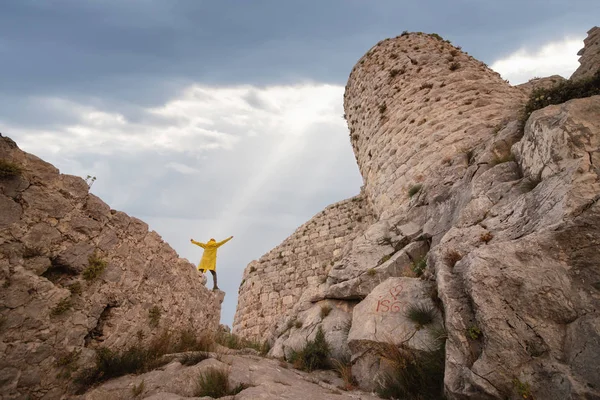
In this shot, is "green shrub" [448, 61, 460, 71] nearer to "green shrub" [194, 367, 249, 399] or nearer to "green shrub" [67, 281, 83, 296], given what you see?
"green shrub" [194, 367, 249, 399]

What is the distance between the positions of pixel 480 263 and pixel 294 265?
938 cm

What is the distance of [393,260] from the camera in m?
5.91

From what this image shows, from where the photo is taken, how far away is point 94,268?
13.9 ft

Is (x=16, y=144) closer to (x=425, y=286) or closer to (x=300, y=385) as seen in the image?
(x=300, y=385)

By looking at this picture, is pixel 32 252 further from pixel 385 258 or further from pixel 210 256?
pixel 210 256

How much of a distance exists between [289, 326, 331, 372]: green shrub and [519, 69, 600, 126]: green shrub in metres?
5.30

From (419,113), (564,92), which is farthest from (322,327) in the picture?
(419,113)

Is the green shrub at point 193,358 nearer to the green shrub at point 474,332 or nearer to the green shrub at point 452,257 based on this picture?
the green shrub at point 474,332

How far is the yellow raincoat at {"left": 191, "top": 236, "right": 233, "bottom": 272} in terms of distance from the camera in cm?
1062

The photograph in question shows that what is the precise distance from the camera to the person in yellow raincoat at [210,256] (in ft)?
34.8

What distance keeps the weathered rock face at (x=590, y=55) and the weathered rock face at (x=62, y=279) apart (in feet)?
52.3

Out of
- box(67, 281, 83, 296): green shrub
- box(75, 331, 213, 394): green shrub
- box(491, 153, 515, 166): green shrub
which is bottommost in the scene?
box(75, 331, 213, 394): green shrub

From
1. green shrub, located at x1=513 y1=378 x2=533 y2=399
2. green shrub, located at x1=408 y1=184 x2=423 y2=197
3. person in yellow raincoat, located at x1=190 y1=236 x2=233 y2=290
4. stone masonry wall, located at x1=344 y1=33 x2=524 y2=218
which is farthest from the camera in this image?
person in yellow raincoat, located at x1=190 y1=236 x2=233 y2=290

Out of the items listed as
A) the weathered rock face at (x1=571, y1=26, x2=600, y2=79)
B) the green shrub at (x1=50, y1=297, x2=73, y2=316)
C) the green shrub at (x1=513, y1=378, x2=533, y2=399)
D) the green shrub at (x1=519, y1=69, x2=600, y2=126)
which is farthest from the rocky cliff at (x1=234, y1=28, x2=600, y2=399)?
the weathered rock face at (x1=571, y1=26, x2=600, y2=79)
